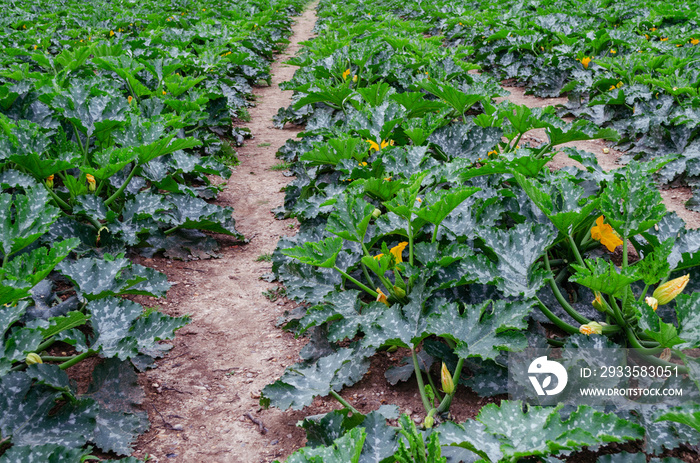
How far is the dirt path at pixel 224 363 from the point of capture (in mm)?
2309

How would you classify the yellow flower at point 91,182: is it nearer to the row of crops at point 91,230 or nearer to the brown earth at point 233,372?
the row of crops at point 91,230

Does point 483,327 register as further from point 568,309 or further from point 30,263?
point 30,263

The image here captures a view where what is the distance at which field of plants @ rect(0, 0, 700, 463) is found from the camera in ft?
6.50

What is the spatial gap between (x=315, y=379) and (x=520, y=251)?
1143mm

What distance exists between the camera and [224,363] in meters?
2.86

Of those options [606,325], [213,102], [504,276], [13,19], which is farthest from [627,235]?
[13,19]

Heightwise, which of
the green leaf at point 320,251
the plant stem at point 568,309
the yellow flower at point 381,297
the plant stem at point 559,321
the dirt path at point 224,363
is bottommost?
the dirt path at point 224,363

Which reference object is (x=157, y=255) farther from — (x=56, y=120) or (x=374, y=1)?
(x=374, y=1)

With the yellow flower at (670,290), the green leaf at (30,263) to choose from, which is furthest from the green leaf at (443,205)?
the green leaf at (30,263)

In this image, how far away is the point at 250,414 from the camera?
249cm

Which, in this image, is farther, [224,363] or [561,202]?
[224,363]

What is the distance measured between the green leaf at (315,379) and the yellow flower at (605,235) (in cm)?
128

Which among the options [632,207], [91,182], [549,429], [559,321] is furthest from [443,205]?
[91,182]
